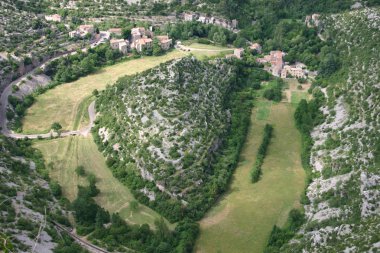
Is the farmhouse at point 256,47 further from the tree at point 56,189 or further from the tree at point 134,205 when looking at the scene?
the tree at point 56,189

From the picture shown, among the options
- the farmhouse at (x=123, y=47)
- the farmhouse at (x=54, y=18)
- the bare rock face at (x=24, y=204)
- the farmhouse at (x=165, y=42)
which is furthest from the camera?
the farmhouse at (x=54, y=18)

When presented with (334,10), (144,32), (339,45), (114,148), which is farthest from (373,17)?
(114,148)

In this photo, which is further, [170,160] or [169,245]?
[170,160]

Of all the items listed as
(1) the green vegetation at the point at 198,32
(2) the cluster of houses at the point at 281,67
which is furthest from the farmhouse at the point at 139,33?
(2) the cluster of houses at the point at 281,67

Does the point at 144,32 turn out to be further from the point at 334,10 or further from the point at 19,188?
the point at 19,188

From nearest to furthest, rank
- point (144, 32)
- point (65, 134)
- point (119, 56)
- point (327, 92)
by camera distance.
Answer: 1. point (65, 134)
2. point (327, 92)
3. point (119, 56)
4. point (144, 32)

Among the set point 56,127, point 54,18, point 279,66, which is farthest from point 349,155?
point 54,18

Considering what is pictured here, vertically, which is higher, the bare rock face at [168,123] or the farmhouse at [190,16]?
the farmhouse at [190,16]

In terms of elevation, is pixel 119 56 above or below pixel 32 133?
above
